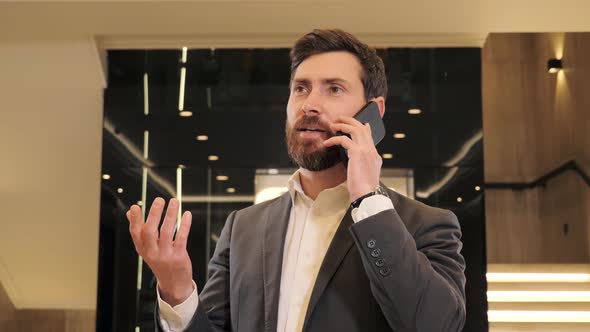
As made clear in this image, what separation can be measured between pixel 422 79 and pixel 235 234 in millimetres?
5523

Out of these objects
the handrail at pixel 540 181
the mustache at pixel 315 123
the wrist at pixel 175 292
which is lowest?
the wrist at pixel 175 292

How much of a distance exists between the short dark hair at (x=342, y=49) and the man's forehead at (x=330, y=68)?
13 mm

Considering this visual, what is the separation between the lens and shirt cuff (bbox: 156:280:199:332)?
5.65ft

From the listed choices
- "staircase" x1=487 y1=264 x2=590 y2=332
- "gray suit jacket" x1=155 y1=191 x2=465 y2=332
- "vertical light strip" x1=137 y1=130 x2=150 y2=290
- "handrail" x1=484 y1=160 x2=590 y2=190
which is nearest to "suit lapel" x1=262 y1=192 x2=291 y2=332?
"gray suit jacket" x1=155 y1=191 x2=465 y2=332

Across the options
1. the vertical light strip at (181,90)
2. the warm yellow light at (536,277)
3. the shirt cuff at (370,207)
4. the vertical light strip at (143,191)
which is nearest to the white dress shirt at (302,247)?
the shirt cuff at (370,207)

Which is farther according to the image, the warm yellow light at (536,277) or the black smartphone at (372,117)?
the warm yellow light at (536,277)

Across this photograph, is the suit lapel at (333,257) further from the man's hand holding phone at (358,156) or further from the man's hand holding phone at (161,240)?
the man's hand holding phone at (161,240)

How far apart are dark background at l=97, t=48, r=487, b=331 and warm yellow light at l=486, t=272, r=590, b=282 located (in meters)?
1.20

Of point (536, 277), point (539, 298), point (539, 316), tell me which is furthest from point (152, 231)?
point (536, 277)

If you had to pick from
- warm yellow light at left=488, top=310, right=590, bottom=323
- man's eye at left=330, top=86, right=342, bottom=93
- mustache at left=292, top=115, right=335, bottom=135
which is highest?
man's eye at left=330, top=86, right=342, bottom=93

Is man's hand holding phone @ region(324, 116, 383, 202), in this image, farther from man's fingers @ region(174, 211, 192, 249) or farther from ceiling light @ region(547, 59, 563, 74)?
ceiling light @ region(547, 59, 563, 74)

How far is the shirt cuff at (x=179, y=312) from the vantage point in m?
1.72

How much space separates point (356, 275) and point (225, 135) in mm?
5601

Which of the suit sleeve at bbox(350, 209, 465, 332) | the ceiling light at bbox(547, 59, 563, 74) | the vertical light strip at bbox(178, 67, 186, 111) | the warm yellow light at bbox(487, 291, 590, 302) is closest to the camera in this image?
the suit sleeve at bbox(350, 209, 465, 332)
